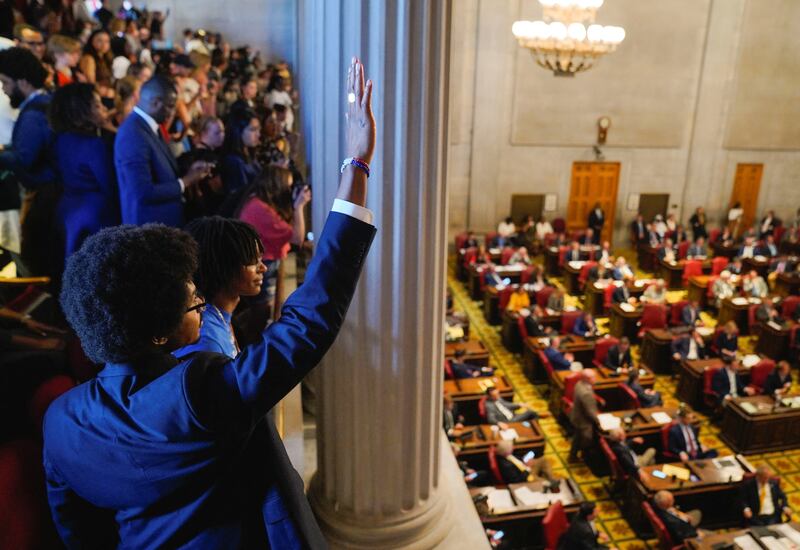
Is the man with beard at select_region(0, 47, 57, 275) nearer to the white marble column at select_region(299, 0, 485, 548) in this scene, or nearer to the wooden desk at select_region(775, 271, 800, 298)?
the white marble column at select_region(299, 0, 485, 548)

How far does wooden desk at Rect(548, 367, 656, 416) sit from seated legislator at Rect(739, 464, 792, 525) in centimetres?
193

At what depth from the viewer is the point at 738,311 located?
1042 centimetres

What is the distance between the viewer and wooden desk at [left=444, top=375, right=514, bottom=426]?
24.7 feet

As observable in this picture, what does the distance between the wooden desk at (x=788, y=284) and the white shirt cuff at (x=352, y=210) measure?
497 inches

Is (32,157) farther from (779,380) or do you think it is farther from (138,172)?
(779,380)

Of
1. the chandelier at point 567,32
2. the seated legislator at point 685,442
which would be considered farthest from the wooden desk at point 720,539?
the chandelier at point 567,32

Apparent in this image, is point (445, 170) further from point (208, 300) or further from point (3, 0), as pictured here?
point (3, 0)

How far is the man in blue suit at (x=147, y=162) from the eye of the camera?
294cm

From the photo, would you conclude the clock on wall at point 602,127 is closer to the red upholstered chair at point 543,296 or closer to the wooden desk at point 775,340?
the red upholstered chair at point 543,296

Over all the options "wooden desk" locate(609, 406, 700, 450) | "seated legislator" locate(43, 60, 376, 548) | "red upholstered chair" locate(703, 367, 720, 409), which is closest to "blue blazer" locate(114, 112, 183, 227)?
"seated legislator" locate(43, 60, 376, 548)

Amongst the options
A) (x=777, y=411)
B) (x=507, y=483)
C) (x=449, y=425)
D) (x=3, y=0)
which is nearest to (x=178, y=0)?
(x=3, y=0)

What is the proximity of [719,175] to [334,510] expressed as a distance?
16363mm

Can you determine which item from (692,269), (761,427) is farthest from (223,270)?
(692,269)

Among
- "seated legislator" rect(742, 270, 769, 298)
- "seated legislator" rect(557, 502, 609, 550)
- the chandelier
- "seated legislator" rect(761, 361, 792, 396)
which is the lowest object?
"seated legislator" rect(557, 502, 609, 550)
